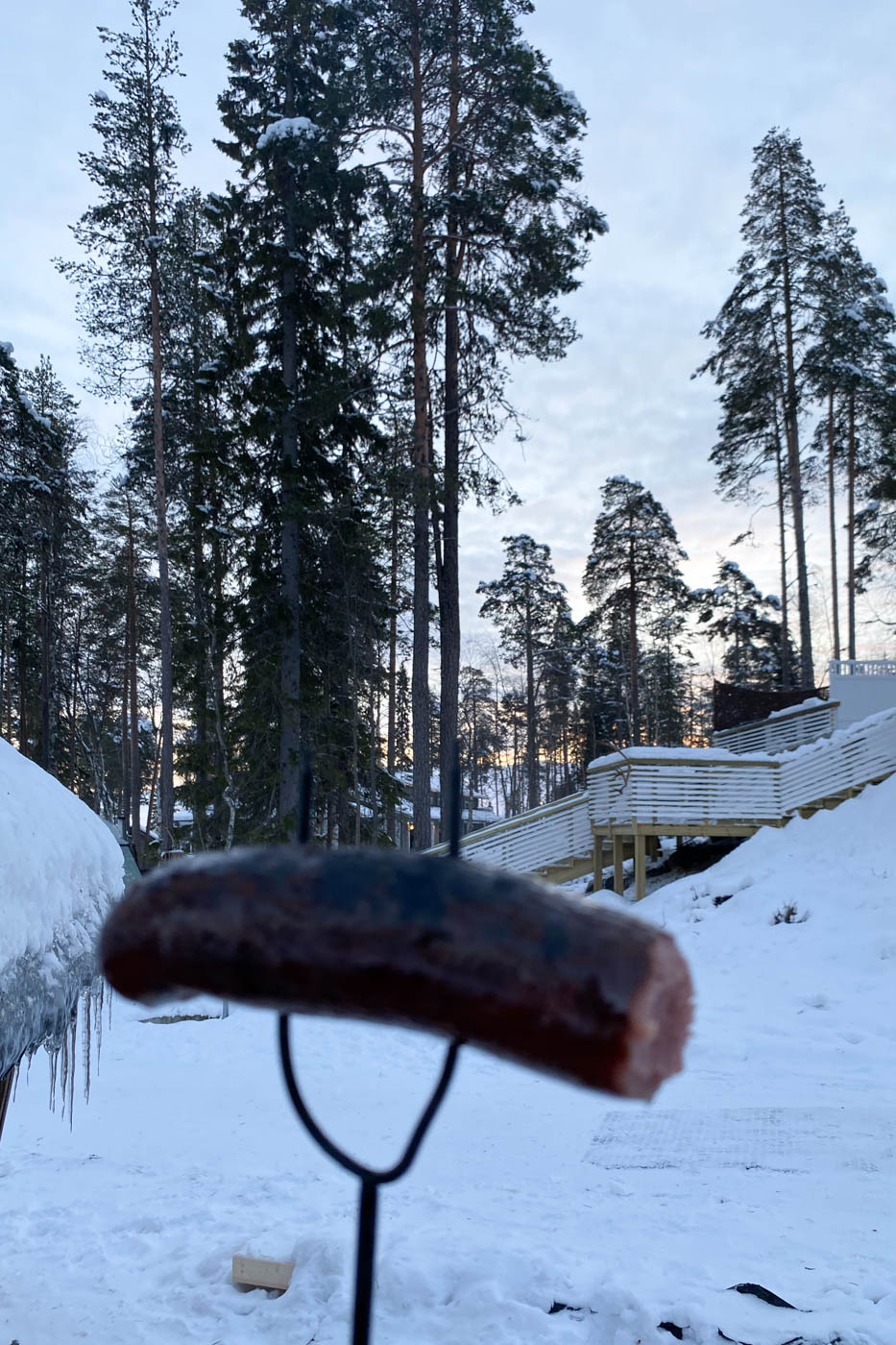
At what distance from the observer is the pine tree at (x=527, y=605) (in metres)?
31.8

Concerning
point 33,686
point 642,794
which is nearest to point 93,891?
point 642,794

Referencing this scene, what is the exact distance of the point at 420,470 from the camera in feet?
48.8

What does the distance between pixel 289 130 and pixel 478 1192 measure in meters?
15.8

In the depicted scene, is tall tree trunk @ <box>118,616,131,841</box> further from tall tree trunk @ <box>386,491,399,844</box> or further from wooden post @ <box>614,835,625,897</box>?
wooden post @ <box>614,835,625,897</box>

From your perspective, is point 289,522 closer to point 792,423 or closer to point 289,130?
point 289,130

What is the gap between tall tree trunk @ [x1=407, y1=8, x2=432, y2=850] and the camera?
48.4ft

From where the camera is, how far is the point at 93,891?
2.92 m

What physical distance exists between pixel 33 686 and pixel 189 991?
25.7m

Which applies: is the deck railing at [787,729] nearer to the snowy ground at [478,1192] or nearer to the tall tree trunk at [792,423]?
the tall tree trunk at [792,423]

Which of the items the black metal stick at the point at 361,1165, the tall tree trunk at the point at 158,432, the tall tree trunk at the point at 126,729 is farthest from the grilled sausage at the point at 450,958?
the tall tree trunk at the point at 126,729

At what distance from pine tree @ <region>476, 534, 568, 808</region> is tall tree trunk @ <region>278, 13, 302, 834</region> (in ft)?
51.5

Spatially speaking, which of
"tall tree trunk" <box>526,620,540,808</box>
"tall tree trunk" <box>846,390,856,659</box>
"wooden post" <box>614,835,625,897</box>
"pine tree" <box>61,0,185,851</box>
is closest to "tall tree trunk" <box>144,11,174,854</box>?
"pine tree" <box>61,0,185,851</box>

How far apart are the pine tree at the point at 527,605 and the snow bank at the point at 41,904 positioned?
28.4 meters

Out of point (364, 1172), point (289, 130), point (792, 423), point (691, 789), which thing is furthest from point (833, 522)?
point (364, 1172)
